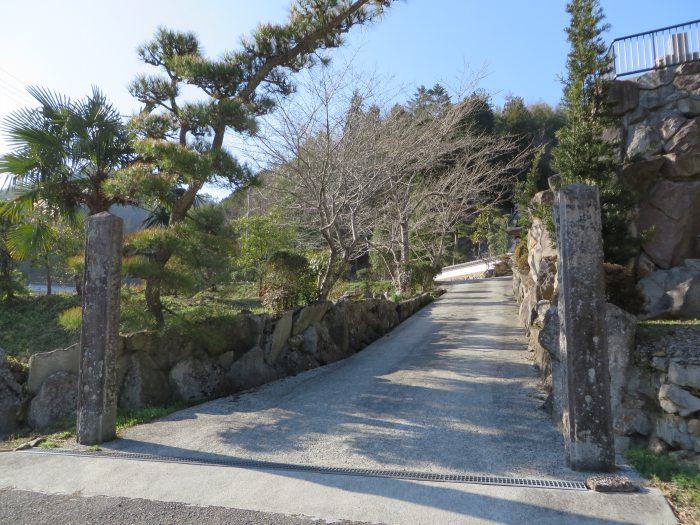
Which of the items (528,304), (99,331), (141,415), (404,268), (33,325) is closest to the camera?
(99,331)

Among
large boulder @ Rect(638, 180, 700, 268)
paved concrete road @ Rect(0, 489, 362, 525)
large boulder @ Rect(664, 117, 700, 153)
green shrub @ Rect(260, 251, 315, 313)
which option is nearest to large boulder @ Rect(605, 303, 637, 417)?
paved concrete road @ Rect(0, 489, 362, 525)

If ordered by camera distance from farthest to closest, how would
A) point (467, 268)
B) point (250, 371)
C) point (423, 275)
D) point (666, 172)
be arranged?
1. point (467, 268)
2. point (423, 275)
3. point (666, 172)
4. point (250, 371)

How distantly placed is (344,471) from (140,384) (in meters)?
3.34

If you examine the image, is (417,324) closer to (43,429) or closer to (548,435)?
(548,435)

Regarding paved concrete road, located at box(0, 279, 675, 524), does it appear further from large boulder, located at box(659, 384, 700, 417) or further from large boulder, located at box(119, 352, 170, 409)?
large boulder, located at box(659, 384, 700, 417)

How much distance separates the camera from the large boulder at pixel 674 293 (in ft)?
29.8

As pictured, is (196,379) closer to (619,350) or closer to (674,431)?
(619,350)

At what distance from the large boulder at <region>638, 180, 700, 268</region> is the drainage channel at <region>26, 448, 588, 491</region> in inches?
303

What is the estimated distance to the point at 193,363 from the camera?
23.4 ft

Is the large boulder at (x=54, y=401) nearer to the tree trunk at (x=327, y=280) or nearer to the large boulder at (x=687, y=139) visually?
the tree trunk at (x=327, y=280)

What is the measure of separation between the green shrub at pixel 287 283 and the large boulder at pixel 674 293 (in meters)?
5.82

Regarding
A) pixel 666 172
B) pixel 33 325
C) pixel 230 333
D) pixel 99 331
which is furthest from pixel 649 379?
pixel 33 325

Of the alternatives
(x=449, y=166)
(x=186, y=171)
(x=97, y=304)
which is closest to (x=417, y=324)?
(x=449, y=166)

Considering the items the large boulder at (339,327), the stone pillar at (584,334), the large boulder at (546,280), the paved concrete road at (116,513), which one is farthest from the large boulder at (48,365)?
the large boulder at (546,280)
